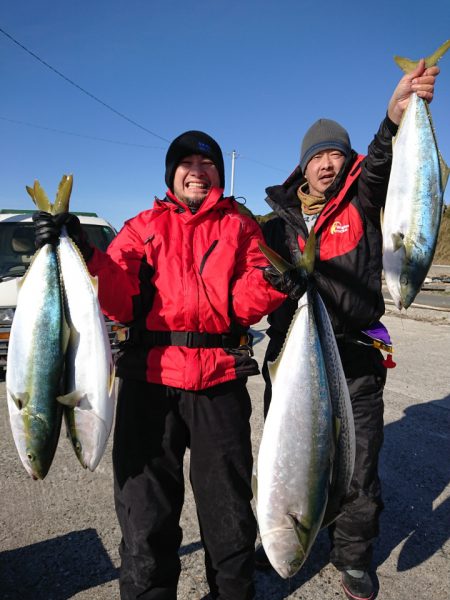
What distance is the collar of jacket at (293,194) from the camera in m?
2.42

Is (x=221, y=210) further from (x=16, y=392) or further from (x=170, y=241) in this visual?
(x=16, y=392)

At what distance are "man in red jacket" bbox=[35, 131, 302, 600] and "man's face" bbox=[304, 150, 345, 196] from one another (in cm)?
71

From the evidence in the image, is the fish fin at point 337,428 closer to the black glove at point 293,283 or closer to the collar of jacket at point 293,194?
the black glove at point 293,283

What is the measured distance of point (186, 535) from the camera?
2.84m

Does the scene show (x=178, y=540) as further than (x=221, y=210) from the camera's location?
No

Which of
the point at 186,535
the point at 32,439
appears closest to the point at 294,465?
the point at 32,439

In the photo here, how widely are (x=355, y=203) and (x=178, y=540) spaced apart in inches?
79.1

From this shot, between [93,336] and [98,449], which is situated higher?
[93,336]

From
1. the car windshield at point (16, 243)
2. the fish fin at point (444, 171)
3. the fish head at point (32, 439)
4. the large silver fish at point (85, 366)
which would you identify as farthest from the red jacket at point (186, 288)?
the car windshield at point (16, 243)

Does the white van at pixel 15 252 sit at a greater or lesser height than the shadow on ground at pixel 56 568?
greater

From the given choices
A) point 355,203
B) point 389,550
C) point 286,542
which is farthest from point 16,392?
point 389,550

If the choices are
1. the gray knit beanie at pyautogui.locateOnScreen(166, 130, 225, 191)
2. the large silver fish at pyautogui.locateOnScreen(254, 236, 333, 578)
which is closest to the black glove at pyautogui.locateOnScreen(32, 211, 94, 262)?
the gray knit beanie at pyautogui.locateOnScreen(166, 130, 225, 191)

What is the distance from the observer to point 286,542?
1.62 metres

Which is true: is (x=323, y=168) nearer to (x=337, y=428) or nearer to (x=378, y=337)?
(x=378, y=337)
